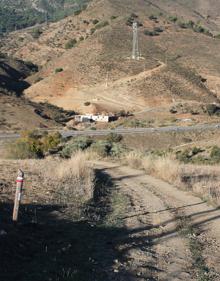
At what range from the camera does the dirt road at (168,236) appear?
9133 mm

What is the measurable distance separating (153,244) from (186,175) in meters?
11.2

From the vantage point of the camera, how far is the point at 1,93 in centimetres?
8088

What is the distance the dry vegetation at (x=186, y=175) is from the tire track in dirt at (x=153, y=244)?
2.36 metres

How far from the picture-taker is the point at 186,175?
21.7m

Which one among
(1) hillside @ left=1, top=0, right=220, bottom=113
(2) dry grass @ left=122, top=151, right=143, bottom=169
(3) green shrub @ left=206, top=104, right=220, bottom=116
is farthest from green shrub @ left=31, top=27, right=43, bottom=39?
(2) dry grass @ left=122, top=151, right=143, bottom=169

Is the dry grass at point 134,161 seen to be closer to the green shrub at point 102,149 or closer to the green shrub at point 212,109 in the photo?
the green shrub at point 102,149

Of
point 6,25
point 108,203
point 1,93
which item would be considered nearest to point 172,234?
point 108,203

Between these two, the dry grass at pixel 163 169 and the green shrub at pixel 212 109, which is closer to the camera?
the dry grass at pixel 163 169

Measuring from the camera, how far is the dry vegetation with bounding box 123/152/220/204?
17.9 meters

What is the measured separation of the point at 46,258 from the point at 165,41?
107597 mm

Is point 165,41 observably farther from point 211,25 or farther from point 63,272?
point 63,272

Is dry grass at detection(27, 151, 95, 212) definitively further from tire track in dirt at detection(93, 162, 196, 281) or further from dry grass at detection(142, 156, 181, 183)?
dry grass at detection(142, 156, 181, 183)

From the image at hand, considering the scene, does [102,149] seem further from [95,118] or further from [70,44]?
[70,44]

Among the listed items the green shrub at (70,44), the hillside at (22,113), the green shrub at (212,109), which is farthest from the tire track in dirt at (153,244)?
the green shrub at (70,44)
